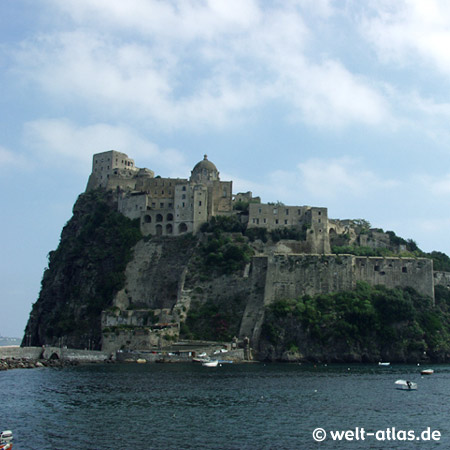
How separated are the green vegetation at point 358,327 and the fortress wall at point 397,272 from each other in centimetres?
513

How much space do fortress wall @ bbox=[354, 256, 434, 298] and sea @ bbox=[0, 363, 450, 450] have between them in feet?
58.4

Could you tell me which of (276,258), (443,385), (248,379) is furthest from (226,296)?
(443,385)

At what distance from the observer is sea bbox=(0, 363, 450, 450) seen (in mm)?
28406

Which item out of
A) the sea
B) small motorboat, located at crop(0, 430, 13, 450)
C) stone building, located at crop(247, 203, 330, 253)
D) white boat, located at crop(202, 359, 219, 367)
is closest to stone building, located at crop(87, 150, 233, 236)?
stone building, located at crop(247, 203, 330, 253)

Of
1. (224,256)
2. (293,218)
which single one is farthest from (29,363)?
(293,218)

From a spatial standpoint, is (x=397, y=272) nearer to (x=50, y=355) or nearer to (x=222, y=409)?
(x=50, y=355)

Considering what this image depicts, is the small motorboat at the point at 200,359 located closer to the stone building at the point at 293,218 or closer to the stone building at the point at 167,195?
the stone building at the point at 167,195

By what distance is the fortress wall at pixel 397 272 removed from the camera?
73250 mm

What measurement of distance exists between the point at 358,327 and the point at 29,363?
112 ft

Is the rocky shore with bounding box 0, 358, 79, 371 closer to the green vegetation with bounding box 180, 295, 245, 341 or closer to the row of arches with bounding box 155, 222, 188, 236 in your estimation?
the green vegetation with bounding box 180, 295, 245, 341

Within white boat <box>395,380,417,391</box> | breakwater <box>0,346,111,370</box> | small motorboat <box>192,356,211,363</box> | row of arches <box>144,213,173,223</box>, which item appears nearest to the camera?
white boat <box>395,380,417,391</box>

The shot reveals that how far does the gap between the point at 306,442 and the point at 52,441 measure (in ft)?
37.0

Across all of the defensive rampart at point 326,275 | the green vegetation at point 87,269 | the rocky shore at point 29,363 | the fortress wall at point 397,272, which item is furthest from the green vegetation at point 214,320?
the fortress wall at point 397,272

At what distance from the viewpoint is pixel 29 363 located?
208 feet
